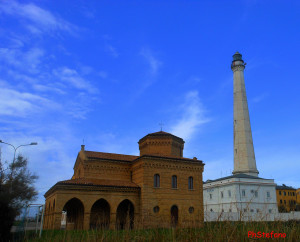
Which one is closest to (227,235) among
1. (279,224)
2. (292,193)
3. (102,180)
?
(279,224)

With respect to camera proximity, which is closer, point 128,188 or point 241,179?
point 128,188

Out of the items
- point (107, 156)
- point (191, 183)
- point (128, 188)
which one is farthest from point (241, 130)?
point (128, 188)

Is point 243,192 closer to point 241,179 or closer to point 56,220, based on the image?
point 241,179

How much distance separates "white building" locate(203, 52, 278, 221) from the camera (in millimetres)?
40438

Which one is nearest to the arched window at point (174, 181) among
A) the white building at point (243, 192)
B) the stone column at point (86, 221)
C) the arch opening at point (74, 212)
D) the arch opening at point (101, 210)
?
the arch opening at point (101, 210)

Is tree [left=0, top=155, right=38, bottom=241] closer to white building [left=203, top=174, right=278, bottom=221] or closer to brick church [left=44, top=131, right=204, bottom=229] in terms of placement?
brick church [left=44, top=131, right=204, bottom=229]

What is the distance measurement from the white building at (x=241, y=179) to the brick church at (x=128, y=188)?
15.1 metres

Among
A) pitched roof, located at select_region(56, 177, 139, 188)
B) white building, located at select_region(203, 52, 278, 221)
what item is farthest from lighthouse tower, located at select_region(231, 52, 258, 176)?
pitched roof, located at select_region(56, 177, 139, 188)

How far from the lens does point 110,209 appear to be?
24.4m

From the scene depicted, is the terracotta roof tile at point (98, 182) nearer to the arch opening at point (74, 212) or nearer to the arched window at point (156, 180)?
the arched window at point (156, 180)

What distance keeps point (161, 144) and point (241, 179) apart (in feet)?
57.7

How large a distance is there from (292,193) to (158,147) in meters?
51.1

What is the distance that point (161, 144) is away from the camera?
2994 cm

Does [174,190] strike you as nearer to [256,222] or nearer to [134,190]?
[134,190]
